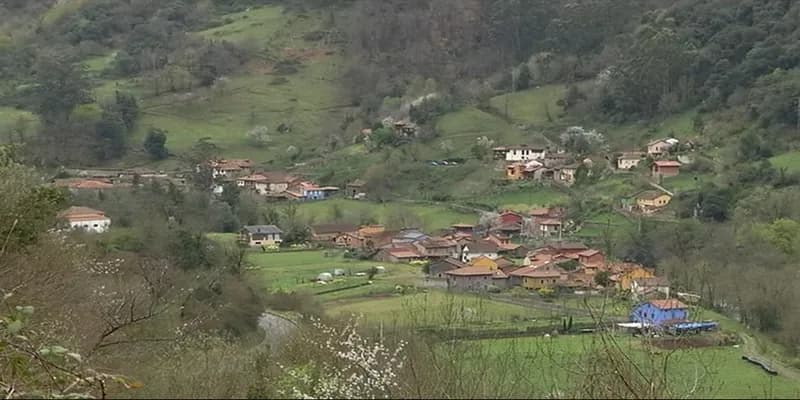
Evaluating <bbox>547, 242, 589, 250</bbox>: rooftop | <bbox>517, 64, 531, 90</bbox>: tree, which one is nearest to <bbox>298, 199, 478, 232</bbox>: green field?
<bbox>547, 242, 589, 250</bbox>: rooftop

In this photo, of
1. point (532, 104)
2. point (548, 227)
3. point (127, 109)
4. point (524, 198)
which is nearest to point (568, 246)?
point (548, 227)

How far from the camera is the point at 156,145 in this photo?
129 ft

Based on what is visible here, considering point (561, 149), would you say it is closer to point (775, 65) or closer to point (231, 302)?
point (775, 65)

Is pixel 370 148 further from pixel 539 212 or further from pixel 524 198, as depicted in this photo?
pixel 539 212

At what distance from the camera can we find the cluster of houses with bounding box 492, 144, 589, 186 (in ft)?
114

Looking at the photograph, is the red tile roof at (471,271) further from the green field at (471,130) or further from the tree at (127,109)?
the tree at (127,109)

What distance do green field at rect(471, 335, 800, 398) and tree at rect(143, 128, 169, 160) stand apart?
26.8 metres

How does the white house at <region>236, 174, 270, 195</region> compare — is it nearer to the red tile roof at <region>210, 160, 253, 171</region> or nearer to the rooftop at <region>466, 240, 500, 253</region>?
the red tile roof at <region>210, 160, 253, 171</region>

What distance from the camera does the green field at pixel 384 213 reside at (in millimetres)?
32031

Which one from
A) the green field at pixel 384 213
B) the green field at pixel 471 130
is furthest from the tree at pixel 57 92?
the green field at pixel 471 130

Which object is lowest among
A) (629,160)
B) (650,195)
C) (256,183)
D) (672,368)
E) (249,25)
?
(256,183)

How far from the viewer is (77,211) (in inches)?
884

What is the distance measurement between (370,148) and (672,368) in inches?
1360

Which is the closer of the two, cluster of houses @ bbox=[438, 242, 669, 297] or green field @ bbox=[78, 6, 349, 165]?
cluster of houses @ bbox=[438, 242, 669, 297]
